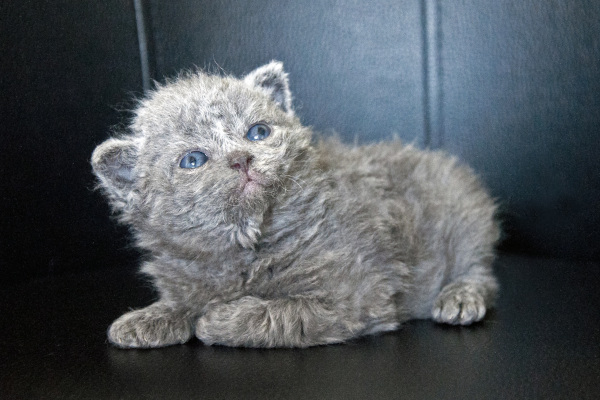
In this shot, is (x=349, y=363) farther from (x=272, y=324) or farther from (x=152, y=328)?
(x=152, y=328)

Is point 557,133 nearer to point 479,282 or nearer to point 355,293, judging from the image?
point 479,282

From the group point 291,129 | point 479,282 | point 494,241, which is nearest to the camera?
point 291,129

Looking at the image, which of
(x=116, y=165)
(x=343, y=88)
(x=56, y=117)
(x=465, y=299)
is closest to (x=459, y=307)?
(x=465, y=299)

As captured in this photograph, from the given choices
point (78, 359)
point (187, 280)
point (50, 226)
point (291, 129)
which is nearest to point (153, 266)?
point (187, 280)

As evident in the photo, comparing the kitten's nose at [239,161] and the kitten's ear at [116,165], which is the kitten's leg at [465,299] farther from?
the kitten's ear at [116,165]

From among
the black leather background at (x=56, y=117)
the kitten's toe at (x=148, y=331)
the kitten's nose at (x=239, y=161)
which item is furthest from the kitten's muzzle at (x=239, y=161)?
the black leather background at (x=56, y=117)
